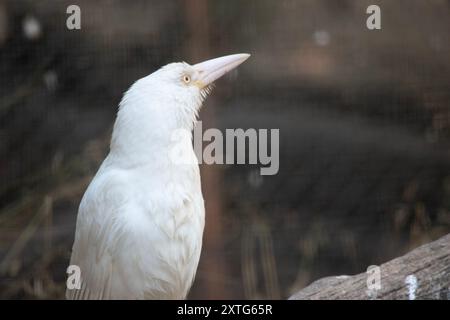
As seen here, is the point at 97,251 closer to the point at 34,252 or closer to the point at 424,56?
the point at 34,252

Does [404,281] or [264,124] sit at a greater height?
[264,124]

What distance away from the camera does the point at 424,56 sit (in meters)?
2.90

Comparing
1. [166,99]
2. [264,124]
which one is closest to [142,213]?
[166,99]

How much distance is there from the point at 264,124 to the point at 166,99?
0.40 m

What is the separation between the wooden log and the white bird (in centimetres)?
35

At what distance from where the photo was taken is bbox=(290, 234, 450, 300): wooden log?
2.41 metres

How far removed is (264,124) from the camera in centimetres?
288

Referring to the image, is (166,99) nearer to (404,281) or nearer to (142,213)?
(142,213)

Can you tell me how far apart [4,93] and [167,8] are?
0.54 m

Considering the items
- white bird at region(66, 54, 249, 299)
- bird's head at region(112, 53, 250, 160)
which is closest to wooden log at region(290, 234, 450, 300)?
white bird at region(66, 54, 249, 299)

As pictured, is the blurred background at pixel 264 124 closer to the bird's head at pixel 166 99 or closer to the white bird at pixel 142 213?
the bird's head at pixel 166 99
